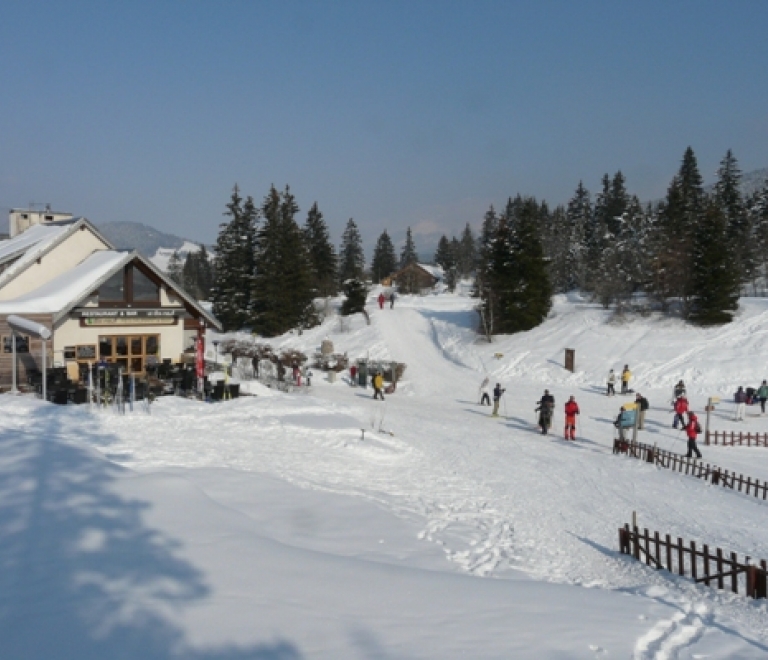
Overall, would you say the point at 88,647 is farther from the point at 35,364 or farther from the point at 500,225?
the point at 500,225

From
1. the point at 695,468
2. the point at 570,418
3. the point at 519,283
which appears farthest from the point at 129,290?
the point at 519,283

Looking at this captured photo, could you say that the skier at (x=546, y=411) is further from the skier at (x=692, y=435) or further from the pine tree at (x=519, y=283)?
the pine tree at (x=519, y=283)

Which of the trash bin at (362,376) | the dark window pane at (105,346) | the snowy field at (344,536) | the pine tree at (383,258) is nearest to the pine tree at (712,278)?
the snowy field at (344,536)

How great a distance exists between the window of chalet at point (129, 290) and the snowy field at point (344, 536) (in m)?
6.17

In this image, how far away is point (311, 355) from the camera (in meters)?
38.9

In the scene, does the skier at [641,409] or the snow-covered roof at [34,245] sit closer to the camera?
the skier at [641,409]

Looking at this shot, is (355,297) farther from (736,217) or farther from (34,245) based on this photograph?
(736,217)

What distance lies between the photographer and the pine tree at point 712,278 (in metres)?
34.2

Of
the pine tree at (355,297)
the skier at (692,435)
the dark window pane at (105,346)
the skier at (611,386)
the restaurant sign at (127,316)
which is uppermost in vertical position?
the pine tree at (355,297)

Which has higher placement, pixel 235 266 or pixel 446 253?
pixel 446 253

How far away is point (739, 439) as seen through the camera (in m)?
19.8

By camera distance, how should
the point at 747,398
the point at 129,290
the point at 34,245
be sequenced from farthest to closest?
the point at 34,245
the point at 747,398
the point at 129,290

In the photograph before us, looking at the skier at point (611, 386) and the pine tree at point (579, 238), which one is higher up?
the pine tree at point (579, 238)

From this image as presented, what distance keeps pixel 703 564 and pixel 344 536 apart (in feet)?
17.4
